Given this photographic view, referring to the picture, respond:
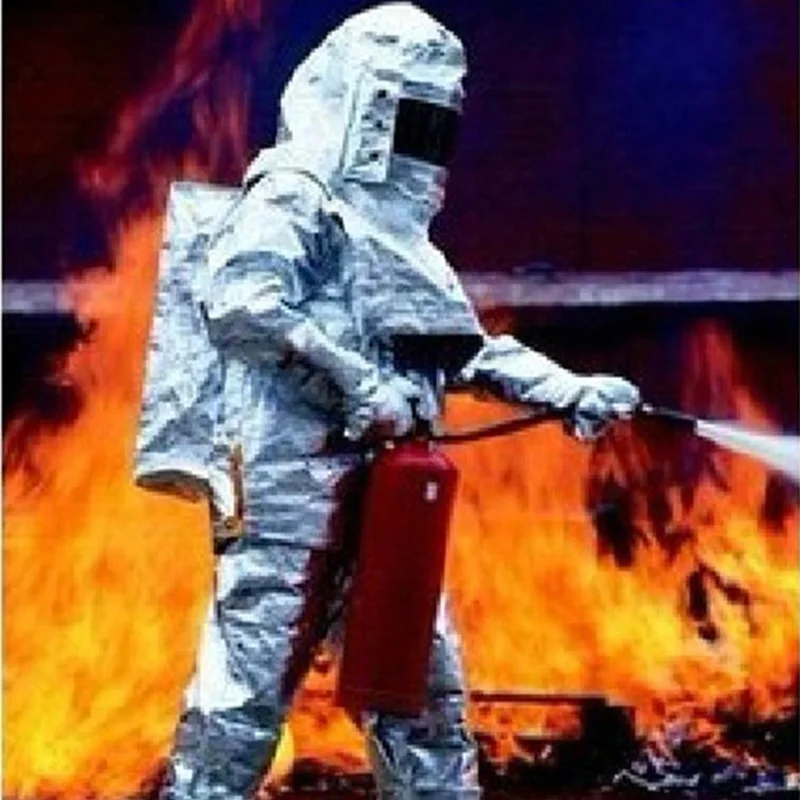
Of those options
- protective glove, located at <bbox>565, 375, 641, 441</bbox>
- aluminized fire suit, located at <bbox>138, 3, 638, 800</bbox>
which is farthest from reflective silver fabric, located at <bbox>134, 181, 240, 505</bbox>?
protective glove, located at <bbox>565, 375, 641, 441</bbox>

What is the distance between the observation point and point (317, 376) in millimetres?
2521

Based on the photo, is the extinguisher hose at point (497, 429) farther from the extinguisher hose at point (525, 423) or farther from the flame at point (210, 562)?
the flame at point (210, 562)

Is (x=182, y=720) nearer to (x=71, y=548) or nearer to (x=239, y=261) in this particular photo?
(x=239, y=261)

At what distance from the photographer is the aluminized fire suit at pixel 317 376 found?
251cm

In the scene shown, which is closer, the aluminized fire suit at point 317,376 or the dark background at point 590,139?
the aluminized fire suit at point 317,376

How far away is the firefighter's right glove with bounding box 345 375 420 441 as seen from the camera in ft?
8.11

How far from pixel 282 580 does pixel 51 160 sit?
Answer: 1.34 metres

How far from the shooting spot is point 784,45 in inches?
145

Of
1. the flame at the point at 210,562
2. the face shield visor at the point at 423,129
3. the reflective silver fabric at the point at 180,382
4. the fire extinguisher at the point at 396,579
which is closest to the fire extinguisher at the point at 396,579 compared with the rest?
the fire extinguisher at the point at 396,579

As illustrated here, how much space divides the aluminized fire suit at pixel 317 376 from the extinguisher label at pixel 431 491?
68 millimetres

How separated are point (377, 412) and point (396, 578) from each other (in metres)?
0.18

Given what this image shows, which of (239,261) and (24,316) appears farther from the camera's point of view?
(24,316)

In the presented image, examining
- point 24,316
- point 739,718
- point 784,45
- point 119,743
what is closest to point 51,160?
point 24,316

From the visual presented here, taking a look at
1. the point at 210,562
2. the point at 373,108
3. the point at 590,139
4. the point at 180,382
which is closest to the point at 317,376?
the point at 180,382
